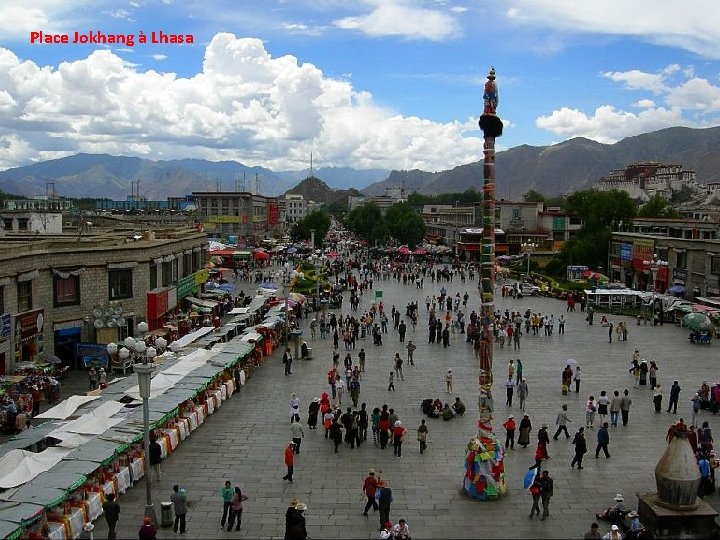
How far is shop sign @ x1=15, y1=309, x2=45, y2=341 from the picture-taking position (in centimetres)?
2470

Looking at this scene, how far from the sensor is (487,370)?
1595cm

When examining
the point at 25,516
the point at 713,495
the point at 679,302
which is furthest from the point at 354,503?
the point at 679,302

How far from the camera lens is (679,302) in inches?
1577

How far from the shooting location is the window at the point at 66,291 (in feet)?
91.6

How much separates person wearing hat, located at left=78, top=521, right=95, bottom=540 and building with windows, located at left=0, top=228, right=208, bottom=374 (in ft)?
41.4

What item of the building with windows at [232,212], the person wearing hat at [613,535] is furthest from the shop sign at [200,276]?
the building with windows at [232,212]

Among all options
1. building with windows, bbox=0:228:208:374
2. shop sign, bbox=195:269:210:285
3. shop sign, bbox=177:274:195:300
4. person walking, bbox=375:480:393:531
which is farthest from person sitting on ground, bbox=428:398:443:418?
shop sign, bbox=195:269:210:285

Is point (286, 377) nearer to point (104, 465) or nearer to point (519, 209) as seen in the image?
point (104, 465)

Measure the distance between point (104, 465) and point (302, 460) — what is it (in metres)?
4.77

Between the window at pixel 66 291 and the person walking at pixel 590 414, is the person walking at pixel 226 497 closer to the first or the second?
the person walking at pixel 590 414

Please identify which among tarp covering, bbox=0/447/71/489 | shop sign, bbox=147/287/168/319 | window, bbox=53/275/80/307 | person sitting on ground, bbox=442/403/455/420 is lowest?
person sitting on ground, bbox=442/403/455/420

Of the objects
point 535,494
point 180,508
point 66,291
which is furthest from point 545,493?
point 66,291

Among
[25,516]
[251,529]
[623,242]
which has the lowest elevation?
[251,529]

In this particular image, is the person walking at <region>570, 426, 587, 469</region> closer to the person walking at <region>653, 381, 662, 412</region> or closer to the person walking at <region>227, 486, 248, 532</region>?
the person walking at <region>653, 381, 662, 412</region>
